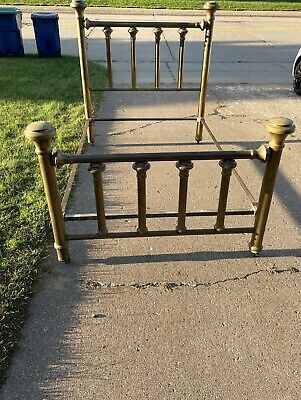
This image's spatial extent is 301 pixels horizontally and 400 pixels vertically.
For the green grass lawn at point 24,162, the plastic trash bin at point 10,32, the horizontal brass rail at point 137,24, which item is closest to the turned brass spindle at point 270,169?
the green grass lawn at point 24,162

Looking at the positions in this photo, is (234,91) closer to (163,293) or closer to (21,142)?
(21,142)

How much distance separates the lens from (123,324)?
221 centimetres

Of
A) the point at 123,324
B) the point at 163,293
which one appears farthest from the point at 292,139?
the point at 123,324

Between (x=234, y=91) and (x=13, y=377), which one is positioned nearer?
(x=13, y=377)

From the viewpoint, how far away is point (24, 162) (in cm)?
370

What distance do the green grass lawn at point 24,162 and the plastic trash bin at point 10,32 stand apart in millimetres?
320

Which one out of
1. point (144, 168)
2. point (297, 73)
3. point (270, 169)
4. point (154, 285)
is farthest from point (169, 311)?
point (297, 73)

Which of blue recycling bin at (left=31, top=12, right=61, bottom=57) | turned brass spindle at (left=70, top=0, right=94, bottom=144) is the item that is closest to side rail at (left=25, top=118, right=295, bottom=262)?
turned brass spindle at (left=70, top=0, right=94, bottom=144)

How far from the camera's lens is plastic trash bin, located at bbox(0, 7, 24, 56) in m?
7.02

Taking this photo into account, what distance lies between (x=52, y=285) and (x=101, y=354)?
1.97 feet

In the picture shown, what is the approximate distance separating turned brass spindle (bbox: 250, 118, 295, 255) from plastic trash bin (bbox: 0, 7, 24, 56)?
656 cm

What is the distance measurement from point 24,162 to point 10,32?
4.66m

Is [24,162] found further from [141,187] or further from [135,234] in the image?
[141,187]

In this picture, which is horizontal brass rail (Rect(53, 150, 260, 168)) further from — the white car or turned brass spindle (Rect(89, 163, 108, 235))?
the white car
